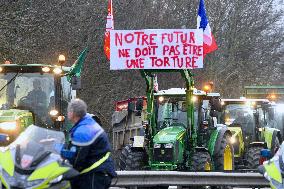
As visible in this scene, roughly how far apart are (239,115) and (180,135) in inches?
221

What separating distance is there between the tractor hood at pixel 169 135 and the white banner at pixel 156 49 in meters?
1.42

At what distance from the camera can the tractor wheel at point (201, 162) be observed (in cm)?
1816

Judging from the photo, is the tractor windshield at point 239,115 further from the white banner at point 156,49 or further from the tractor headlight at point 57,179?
the tractor headlight at point 57,179

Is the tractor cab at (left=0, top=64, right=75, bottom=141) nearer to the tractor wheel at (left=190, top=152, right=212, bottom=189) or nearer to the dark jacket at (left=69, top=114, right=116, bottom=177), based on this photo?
the tractor wheel at (left=190, top=152, right=212, bottom=189)

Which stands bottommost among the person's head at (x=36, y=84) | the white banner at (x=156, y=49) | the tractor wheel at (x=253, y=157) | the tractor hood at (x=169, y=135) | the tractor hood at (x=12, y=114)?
the tractor wheel at (x=253, y=157)

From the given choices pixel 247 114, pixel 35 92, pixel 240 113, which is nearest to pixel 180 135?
pixel 35 92

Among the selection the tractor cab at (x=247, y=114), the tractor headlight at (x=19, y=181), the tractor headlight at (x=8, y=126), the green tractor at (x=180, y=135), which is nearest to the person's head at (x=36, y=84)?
the tractor headlight at (x=8, y=126)

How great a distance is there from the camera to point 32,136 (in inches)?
376

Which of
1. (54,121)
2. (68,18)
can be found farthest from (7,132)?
(68,18)

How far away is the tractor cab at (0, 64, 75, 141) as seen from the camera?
1711 cm

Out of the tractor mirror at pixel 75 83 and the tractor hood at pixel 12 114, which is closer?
the tractor hood at pixel 12 114

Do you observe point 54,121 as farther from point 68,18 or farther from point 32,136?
point 68,18

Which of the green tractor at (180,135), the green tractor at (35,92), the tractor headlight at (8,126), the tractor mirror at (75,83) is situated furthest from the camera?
the green tractor at (180,135)

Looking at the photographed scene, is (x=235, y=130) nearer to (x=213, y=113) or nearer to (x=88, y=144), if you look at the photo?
(x=213, y=113)
